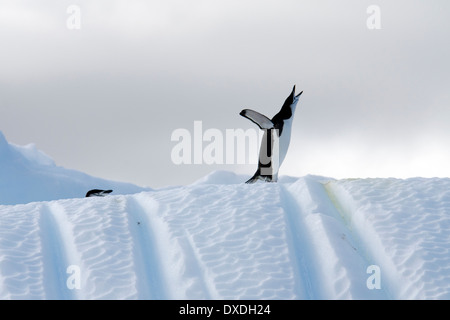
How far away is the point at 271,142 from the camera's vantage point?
27.8ft

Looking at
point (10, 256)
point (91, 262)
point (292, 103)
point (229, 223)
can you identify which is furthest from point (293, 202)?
point (292, 103)

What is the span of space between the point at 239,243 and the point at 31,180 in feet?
29.9

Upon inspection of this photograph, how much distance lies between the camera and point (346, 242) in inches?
182

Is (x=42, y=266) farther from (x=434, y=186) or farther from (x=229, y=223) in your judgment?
(x=434, y=186)

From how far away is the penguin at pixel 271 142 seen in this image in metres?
8.30

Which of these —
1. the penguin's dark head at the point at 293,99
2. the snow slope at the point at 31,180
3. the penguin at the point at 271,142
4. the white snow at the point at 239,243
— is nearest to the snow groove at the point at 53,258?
the white snow at the point at 239,243

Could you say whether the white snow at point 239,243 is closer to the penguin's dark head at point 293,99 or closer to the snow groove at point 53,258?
the snow groove at point 53,258

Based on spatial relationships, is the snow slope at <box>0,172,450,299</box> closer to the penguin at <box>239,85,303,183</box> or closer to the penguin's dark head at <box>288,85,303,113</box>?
the penguin at <box>239,85,303,183</box>

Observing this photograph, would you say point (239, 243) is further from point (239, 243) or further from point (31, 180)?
point (31, 180)

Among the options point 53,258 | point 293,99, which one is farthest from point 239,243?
point 293,99

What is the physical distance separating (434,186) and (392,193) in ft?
1.26

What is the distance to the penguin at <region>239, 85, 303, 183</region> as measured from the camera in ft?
27.2

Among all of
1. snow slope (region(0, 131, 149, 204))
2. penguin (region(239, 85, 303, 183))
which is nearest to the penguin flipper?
penguin (region(239, 85, 303, 183))

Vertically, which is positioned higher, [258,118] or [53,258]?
[258,118]
